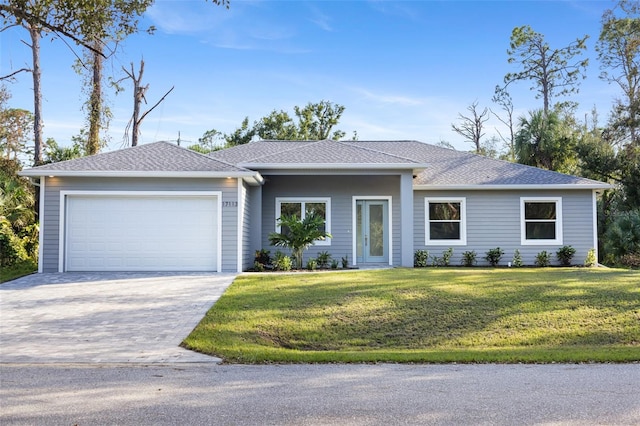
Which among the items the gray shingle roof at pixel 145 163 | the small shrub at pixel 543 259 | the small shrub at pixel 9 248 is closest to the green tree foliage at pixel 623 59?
the small shrub at pixel 543 259

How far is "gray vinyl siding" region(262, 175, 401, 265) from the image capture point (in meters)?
18.1

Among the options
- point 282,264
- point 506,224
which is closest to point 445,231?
point 506,224

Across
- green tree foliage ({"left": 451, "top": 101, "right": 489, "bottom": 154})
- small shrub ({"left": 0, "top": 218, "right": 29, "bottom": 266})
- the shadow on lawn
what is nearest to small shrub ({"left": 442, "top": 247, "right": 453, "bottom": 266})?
the shadow on lawn

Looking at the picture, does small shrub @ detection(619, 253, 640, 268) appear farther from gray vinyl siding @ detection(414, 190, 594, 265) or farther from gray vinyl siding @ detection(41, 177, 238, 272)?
gray vinyl siding @ detection(41, 177, 238, 272)

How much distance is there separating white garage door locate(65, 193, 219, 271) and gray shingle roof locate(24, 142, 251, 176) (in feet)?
2.49

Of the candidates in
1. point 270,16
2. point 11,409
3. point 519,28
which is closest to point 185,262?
point 270,16

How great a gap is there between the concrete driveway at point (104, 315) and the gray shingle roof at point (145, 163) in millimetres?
2837

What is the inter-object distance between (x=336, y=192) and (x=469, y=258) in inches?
191

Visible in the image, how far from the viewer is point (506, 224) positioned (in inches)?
714

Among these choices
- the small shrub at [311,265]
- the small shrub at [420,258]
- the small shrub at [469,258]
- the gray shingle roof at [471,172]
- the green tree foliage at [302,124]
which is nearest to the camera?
the small shrub at [311,265]

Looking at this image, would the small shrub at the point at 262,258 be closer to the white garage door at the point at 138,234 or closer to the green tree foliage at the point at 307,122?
the white garage door at the point at 138,234

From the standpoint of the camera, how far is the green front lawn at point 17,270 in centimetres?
1440

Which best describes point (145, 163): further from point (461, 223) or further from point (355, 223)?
point (461, 223)

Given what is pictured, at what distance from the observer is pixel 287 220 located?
15578 millimetres
